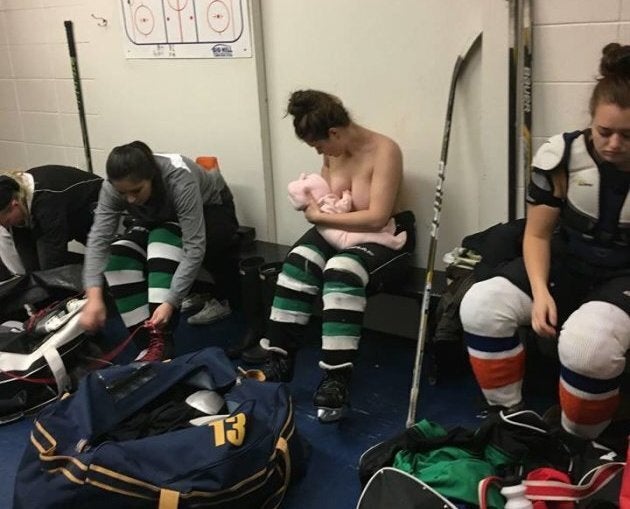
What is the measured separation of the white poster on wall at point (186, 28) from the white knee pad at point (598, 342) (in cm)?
164

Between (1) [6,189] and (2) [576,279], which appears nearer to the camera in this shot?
(2) [576,279]

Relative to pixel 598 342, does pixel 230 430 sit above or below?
below

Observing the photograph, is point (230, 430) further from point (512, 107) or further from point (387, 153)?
point (512, 107)

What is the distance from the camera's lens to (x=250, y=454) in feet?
5.32

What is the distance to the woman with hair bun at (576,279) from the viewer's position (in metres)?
1.60

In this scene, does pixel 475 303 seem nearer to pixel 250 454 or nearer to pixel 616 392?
pixel 616 392

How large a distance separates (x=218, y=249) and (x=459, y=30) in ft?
3.88

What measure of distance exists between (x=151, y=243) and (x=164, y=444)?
1007 millimetres

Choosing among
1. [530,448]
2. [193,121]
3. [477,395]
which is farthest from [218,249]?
[530,448]

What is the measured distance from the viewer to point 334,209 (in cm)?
233

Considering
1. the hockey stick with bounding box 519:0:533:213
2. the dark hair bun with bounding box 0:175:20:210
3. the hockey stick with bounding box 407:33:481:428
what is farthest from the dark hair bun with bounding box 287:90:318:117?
the dark hair bun with bounding box 0:175:20:210

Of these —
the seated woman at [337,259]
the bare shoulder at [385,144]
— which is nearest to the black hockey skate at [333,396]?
the seated woman at [337,259]

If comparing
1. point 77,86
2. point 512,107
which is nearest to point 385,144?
point 512,107

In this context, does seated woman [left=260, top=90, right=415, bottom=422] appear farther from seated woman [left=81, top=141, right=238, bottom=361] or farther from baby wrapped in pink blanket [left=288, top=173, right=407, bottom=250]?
seated woman [left=81, top=141, right=238, bottom=361]
